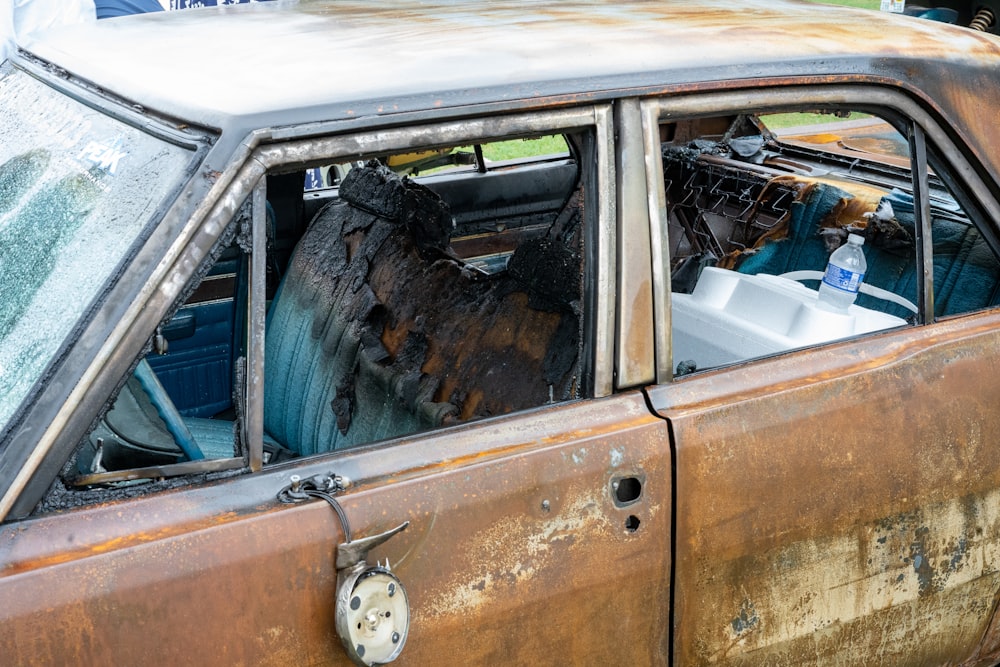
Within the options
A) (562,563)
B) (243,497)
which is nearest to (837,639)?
(562,563)

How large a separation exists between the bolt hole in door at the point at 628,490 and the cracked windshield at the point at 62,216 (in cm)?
87

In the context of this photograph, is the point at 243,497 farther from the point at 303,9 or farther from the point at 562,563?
the point at 303,9

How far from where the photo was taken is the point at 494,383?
2.22m

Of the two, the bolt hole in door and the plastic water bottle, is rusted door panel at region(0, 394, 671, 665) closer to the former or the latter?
the bolt hole in door

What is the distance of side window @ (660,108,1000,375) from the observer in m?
2.25

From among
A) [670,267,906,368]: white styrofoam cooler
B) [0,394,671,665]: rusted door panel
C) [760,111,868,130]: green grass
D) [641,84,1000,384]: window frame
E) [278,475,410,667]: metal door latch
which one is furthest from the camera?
[760,111,868,130]: green grass

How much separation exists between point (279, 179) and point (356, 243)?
380 millimetres

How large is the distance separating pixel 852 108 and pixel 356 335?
128cm

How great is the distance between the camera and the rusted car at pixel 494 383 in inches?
56.8

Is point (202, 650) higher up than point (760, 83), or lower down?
lower down

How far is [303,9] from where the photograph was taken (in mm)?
2385

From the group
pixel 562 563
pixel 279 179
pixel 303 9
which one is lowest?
pixel 562 563

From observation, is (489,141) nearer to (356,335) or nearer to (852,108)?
(852,108)

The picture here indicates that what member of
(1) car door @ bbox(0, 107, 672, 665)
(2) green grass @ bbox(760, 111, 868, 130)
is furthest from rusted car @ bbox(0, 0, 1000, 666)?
(2) green grass @ bbox(760, 111, 868, 130)
